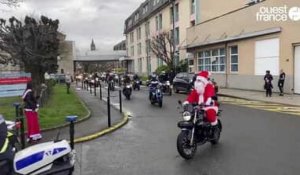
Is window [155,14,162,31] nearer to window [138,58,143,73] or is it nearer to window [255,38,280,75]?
window [138,58,143,73]

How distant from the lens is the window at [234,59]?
3516 cm

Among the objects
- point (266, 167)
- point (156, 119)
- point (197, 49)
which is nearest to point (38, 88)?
point (156, 119)

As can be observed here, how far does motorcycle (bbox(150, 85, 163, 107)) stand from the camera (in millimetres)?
22297

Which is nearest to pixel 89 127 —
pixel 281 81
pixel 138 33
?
pixel 281 81

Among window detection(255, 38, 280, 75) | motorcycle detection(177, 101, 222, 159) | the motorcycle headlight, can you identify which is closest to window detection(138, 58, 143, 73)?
window detection(255, 38, 280, 75)

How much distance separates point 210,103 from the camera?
32.9 ft

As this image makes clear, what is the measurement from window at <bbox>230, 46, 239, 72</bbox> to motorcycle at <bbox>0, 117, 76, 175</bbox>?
30.0m

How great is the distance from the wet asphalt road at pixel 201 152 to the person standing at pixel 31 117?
1.48m

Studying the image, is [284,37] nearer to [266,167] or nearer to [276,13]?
[276,13]

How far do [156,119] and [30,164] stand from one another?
1105 cm

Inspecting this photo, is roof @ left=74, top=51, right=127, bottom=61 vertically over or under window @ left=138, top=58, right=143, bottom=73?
over

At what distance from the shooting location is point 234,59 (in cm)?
3591

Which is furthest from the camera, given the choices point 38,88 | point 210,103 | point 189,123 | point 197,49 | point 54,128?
point 197,49

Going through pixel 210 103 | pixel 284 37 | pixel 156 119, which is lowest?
pixel 156 119
